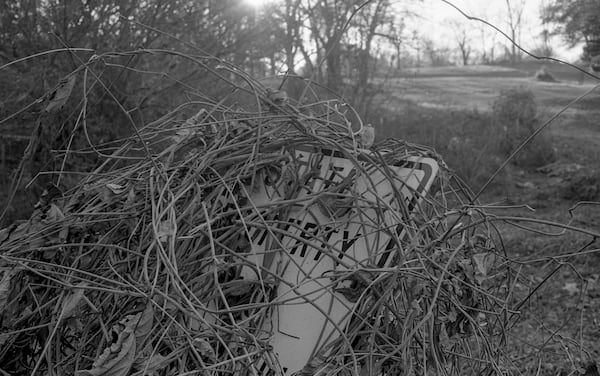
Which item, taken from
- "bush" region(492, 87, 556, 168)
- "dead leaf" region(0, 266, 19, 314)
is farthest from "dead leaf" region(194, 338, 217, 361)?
"bush" region(492, 87, 556, 168)

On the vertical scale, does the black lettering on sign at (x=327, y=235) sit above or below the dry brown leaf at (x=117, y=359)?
above

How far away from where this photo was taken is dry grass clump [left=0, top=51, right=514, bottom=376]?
1412 millimetres

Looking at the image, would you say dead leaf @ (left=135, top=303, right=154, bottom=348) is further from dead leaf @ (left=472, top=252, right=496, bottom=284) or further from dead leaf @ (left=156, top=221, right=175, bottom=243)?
dead leaf @ (left=472, top=252, right=496, bottom=284)

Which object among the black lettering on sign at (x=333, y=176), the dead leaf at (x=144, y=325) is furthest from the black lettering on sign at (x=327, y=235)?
the dead leaf at (x=144, y=325)

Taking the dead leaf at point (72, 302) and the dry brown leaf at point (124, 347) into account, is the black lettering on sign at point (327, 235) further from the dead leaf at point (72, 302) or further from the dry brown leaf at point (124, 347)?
the dead leaf at point (72, 302)

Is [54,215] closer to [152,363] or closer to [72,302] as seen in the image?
[72,302]

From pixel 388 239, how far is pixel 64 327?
0.90 meters

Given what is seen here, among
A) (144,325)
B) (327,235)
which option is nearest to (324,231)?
(327,235)

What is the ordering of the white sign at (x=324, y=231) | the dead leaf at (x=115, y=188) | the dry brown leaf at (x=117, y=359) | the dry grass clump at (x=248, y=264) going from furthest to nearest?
the dead leaf at (x=115, y=188), the white sign at (x=324, y=231), the dry grass clump at (x=248, y=264), the dry brown leaf at (x=117, y=359)

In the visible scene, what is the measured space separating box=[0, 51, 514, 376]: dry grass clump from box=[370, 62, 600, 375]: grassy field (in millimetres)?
347

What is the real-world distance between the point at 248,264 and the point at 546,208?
781cm

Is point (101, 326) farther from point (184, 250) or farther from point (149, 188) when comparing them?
point (149, 188)

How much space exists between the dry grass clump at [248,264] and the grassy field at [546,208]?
0.35 m

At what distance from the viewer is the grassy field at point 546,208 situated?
107 inches
